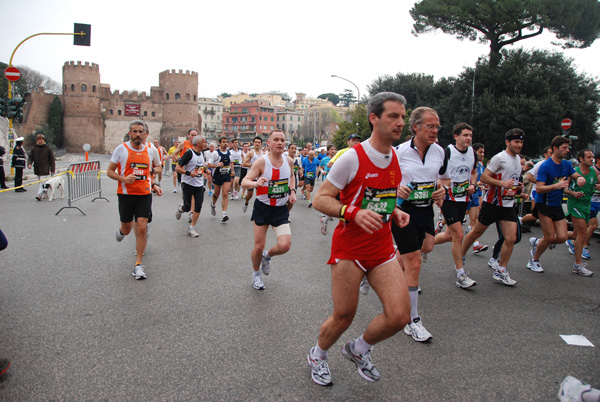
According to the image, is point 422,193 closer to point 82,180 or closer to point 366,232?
point 366,232

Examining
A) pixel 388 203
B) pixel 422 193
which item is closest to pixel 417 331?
pixel 422 193

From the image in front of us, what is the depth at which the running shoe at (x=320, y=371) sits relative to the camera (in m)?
3.18

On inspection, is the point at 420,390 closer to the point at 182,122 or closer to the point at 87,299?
the point at 87,299

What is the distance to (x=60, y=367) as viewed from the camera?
3354 millimetres

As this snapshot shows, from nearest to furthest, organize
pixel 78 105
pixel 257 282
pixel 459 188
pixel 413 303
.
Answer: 1. pixel 413 303
2. pixel 257 282
3. pixel 459 188
4. pixel 78 105

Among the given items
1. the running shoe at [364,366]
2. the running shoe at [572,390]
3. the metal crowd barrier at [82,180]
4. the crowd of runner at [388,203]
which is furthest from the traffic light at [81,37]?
the running shoe at [572,390]

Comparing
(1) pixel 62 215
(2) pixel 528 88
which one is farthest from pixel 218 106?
(1) pixel 62 215

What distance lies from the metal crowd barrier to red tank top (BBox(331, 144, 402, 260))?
10113mm

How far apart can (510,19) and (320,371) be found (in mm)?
31408

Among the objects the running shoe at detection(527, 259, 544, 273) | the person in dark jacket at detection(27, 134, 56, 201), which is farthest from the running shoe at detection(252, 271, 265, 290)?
the person in dark jacket at detection(27, 134, 56, 201)

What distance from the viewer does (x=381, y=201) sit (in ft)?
10.1

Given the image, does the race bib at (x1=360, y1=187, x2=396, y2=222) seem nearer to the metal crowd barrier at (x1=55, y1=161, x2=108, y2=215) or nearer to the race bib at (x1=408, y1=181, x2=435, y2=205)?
the race bib at (x1=408, y1=181, x2=435, y2=205)

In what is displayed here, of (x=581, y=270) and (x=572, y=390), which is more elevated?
(x=572, y=390)

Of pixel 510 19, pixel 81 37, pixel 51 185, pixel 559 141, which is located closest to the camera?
pixel 559 141
